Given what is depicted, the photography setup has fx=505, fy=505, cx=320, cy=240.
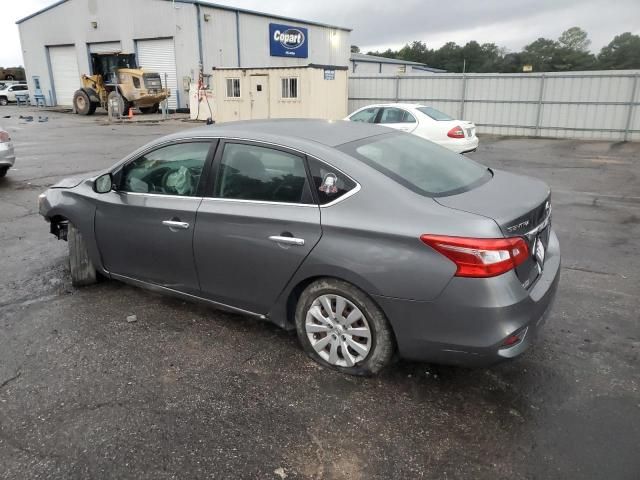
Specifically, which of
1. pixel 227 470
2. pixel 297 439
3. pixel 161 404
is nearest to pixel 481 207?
pixel 297 439

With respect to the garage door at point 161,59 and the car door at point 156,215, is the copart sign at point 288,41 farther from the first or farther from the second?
the car door at point 156,215

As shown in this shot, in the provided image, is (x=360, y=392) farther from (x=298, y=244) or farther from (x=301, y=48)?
(x=301, y=48)

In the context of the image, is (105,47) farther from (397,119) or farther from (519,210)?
(519,210)

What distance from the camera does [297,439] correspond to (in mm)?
2645

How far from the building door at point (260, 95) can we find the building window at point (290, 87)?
32.1 inches

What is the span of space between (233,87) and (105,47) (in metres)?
16.7

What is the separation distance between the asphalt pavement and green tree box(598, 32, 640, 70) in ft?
261

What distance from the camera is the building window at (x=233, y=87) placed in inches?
847

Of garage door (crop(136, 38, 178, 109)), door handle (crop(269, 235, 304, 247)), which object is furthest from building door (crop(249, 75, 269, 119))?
door handle (crop(269, 235, 304, 247))

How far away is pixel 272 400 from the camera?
2.97 m

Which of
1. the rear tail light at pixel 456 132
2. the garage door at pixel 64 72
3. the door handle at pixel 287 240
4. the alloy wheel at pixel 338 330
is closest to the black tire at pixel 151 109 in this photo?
the garage door at pixel 64 72

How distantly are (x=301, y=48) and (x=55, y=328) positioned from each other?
3464cm

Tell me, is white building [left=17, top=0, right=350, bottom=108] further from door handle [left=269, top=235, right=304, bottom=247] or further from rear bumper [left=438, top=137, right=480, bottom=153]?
door handle [left=269, top=235, right=304, bottom=247]

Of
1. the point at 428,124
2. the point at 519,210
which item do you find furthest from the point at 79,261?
the point at 428,124
